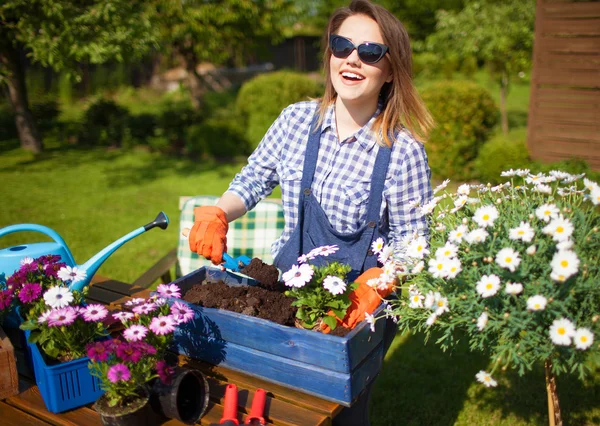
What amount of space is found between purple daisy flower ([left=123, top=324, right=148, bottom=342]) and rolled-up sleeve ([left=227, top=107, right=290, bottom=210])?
847 millimetres

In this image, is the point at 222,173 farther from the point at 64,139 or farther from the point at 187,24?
the point at 64,139

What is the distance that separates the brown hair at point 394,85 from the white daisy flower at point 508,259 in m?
0.81

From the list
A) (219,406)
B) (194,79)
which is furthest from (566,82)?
(194,79)

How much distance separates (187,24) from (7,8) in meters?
4.15

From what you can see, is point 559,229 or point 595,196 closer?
point 559,229

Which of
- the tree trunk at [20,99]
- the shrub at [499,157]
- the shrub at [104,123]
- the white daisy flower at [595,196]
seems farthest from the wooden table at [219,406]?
the shrub at [104,123]

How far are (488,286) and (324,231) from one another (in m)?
0.88

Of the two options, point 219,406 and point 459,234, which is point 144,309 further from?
point 459,234

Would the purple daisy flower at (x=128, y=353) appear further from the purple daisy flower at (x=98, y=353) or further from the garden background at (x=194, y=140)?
the garden background at (x=194, y=140)

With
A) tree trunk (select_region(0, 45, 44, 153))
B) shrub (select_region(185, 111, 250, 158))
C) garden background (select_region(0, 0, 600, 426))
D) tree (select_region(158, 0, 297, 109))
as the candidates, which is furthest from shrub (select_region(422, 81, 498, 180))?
tree trunk (select_region(0, 45, 44, 153))

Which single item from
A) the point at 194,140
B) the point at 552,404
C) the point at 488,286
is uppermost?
the point at 488,286

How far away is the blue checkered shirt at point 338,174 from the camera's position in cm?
200

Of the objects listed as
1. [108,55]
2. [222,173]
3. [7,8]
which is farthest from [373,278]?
[222,173]

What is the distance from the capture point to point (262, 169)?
2270 millimetres
